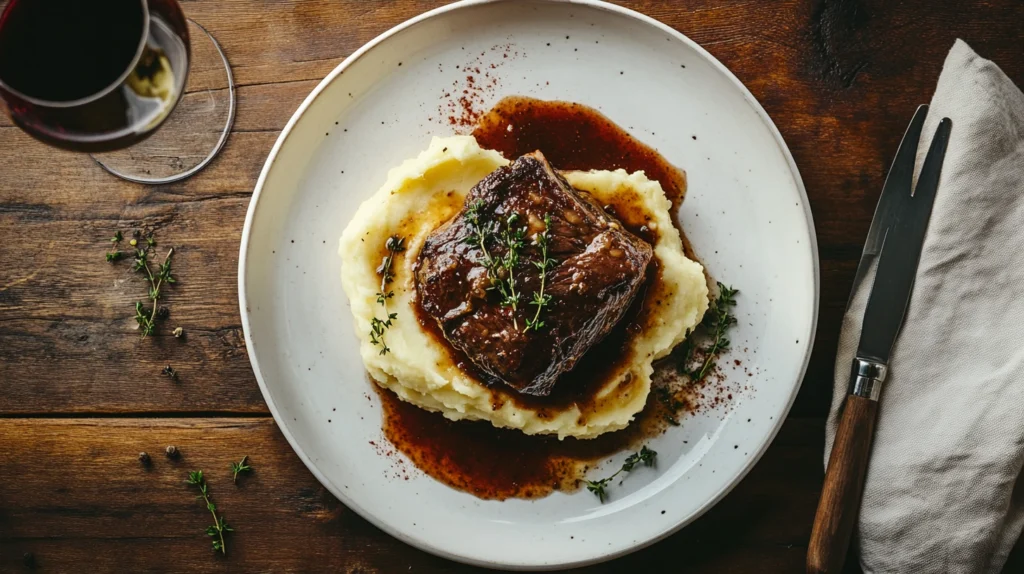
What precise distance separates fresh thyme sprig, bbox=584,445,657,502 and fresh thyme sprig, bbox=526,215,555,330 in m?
1.02

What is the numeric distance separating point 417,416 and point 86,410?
80.2 inches

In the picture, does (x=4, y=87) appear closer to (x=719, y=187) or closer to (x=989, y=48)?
(x=719, y=187)

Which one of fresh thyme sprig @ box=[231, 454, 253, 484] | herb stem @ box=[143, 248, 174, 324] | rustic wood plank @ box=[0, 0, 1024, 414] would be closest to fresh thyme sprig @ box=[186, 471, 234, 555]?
fresh thyme sprig @ box=[231, 454, 253, 484]

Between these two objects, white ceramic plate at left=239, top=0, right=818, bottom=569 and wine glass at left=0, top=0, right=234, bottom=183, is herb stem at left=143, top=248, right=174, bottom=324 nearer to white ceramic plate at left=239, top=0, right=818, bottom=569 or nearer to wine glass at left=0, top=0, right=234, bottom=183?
white ceramic plate at left=239, top=0, right=818, bottom=569

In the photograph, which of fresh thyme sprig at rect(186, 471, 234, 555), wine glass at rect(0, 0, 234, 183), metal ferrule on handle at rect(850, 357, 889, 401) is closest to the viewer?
wine glass at rect(0, 0, 234, 183)

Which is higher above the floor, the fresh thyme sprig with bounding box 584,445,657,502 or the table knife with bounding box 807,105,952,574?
the table knife with bounding box 807,105,952,574

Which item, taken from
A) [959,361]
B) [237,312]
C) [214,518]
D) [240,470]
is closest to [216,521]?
[214,518]

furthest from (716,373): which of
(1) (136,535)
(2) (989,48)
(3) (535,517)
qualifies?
(1) (136,535)

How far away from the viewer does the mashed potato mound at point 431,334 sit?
3891 mm

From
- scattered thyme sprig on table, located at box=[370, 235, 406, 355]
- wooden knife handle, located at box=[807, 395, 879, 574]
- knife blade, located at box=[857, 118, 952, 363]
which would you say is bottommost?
scattered thyme sprig on table, located at box=[370, 235, 406, 355]

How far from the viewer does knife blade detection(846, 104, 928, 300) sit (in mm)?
4074

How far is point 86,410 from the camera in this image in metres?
4.37

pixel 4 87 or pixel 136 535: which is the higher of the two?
pixel 4 87

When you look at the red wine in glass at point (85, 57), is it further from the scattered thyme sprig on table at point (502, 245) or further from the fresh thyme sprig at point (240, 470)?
the fresh thyme sprig at point (240, 470)
